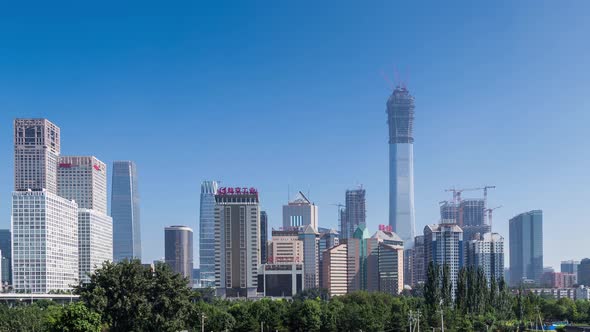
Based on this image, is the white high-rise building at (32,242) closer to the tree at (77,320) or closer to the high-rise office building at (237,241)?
the high-rise office building at (237,241)

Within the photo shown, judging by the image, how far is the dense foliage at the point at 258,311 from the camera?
6175 cm

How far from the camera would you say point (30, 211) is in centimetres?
18000

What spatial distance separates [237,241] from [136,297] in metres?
136

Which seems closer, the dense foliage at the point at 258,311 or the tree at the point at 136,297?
the tree at the point at 136,297

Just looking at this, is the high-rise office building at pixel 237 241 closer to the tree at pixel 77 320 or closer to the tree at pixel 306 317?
the tree at pixel 306 317

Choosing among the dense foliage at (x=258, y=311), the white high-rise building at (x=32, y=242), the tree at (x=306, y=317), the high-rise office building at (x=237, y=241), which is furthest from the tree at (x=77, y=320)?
the high-rise office building at (x=237, y=241)

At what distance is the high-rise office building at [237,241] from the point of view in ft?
647

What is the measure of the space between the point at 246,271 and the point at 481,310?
351 ft

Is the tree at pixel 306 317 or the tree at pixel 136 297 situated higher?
the tree at pixel 136 297

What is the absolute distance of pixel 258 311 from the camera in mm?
84625

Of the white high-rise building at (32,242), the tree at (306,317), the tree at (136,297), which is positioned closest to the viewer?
the tree at (136,297)

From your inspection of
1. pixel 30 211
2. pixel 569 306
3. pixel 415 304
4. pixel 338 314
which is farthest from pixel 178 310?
pixel 30 211

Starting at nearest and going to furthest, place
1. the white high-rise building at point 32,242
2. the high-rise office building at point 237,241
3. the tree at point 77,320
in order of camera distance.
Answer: the tree at point 77,320, the white high-rise building at point 32,242, the high-rise office building at point 237,241

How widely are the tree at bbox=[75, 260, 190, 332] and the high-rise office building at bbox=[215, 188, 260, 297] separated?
132924mm
